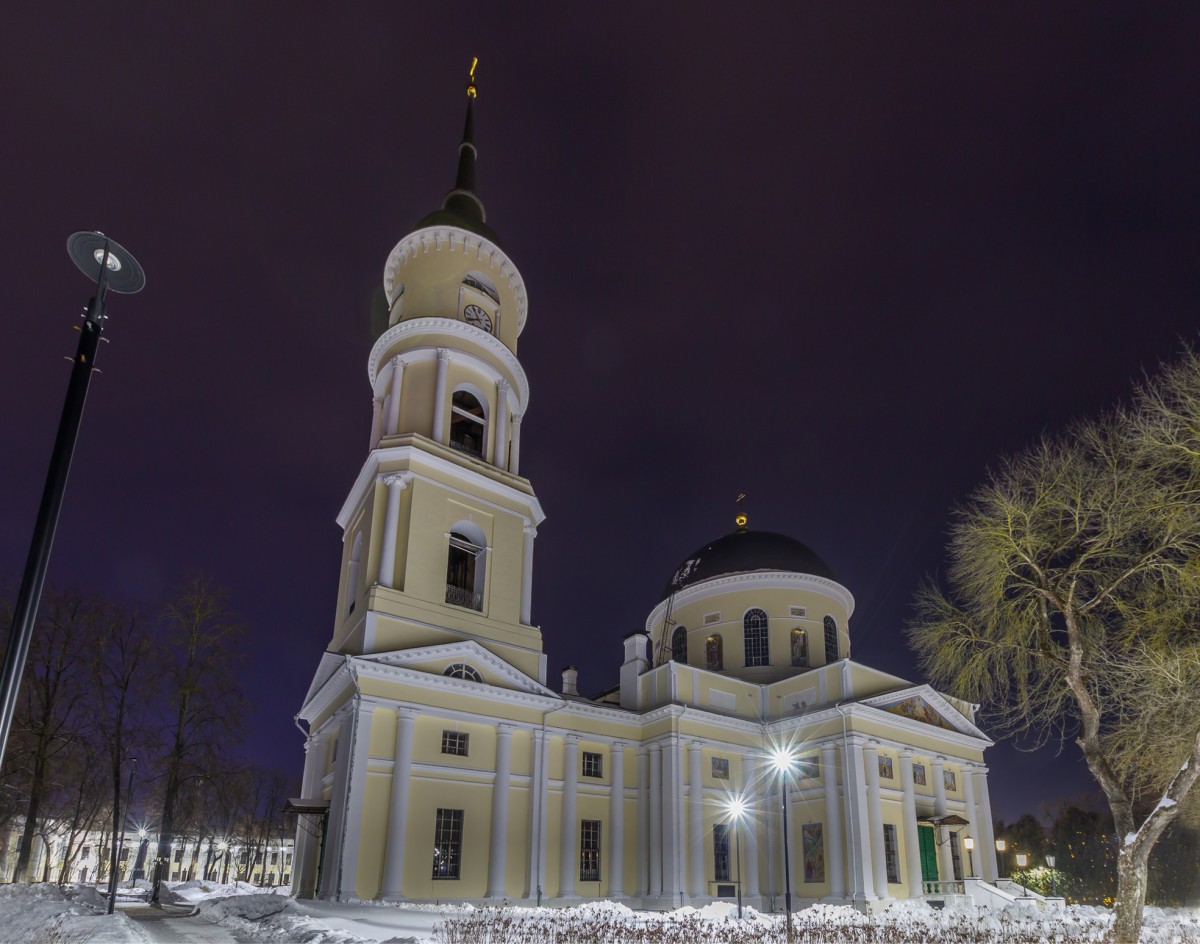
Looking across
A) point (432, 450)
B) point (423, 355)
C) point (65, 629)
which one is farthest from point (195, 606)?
point (423, 355)

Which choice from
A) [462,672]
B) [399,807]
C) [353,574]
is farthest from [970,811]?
[353,574]

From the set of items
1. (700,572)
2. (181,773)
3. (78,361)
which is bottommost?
(181,773)

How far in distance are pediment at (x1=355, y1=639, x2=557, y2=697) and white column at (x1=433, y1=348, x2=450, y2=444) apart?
278 inches

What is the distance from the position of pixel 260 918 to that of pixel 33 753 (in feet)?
41.1

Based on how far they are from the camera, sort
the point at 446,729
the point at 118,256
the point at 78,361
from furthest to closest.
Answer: the point at 446,729, the point at 118,256, the point at 78,361

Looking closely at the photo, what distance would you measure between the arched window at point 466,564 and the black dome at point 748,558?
13063 millimetres

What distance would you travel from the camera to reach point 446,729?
75.8 ft

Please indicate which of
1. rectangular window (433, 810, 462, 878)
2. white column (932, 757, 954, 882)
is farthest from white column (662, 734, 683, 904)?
white column (932, 757, 954, 882)

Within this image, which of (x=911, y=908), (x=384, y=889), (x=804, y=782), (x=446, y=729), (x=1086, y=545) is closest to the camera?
(x=1086, y=545)

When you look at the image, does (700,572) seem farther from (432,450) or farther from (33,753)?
(33,753)

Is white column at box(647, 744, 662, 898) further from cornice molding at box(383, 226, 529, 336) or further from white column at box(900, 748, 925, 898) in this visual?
cornice molding at box(383, 226, 529, 336)

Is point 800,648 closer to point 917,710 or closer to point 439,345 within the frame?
point 917,710

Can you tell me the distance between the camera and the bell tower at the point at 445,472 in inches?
973

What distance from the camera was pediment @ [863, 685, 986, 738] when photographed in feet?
94.5
